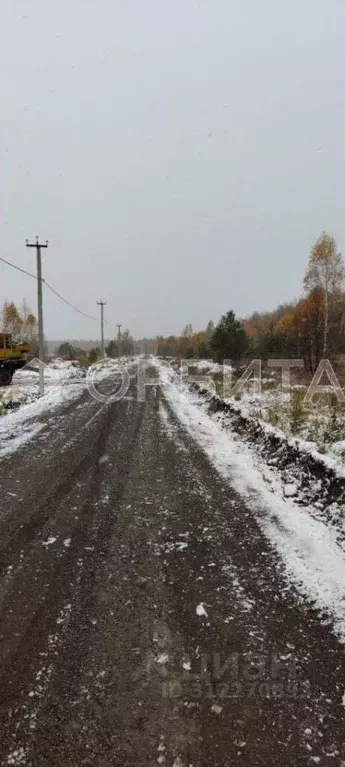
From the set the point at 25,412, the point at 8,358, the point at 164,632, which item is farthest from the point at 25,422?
the point at 8,358

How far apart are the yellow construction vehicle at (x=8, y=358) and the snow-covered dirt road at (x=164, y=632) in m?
18.5

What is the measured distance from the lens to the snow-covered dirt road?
197cm

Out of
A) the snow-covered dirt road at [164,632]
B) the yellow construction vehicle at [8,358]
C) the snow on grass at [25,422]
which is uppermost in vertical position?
the yellow construction vehicle at [8,358]

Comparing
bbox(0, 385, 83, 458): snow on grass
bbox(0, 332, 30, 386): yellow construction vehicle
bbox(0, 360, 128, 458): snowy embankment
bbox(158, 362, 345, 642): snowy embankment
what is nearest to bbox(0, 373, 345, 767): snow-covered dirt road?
bbox(158, 362, 345, 642): snowy embankment

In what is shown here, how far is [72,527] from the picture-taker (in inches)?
170

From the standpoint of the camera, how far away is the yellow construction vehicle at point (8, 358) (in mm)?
22625

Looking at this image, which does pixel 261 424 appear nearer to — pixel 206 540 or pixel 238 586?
pixel 206 540

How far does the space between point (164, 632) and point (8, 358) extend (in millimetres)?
23061

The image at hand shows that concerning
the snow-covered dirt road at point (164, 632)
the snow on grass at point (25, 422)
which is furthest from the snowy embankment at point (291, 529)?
the snow on grass at point (25, 422)

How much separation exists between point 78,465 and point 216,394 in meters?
8.73

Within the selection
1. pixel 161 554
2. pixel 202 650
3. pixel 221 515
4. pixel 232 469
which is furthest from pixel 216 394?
pixel 202 650

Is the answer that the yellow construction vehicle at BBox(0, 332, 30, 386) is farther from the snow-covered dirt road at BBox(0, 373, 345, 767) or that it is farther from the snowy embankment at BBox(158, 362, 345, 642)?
the snow-covered dirt road at BBox(0, 373, 345, 767)

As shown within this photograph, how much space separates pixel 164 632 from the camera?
2729 mm

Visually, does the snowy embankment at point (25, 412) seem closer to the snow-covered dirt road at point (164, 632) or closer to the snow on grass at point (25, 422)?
the snow on grass at point (25, 422)
